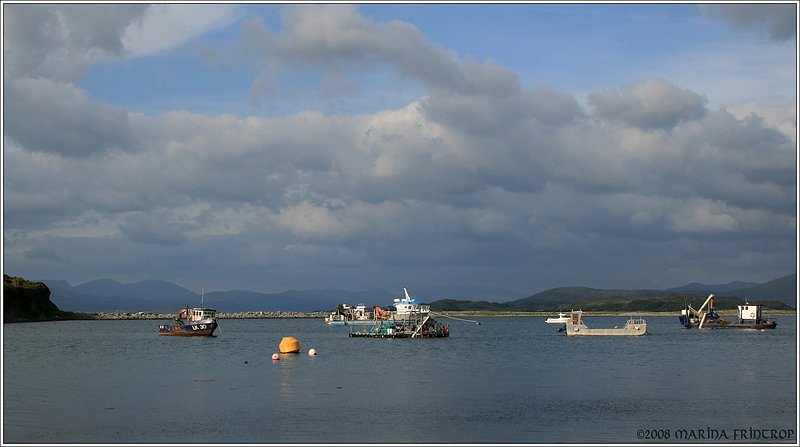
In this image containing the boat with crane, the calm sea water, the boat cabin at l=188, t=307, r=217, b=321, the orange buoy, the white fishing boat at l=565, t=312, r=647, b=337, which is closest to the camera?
the calm sea water

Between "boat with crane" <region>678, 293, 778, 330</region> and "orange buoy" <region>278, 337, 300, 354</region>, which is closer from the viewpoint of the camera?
"orange buoy" <region>278, 337, 300, 354</region>

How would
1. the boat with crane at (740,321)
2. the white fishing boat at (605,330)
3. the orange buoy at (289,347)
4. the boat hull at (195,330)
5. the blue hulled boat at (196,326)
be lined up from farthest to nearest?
1. the boat with crane at (740,321)
2. the white fishing boat at (605,330)
3. the blue hulled boat at (196,326)
4. the boat hull at (195,330)
5. the orange buoy at (289,347)

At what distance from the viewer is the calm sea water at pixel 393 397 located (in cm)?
3656

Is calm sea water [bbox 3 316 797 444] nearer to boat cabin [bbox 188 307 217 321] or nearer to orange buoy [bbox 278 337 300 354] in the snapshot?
orange buoy [bbox 278 337 300 354]

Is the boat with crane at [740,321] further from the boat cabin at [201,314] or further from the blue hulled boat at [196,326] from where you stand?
the blue hulled boat at [196,326]

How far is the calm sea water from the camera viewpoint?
36562mm

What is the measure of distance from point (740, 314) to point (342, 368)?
114733 mm

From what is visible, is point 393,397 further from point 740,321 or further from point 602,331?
point 740,321

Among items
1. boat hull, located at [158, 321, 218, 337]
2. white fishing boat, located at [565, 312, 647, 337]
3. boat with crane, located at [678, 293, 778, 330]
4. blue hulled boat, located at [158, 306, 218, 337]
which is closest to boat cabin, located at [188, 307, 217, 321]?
blue hulled boat, located at [158, 306, 218, 337]

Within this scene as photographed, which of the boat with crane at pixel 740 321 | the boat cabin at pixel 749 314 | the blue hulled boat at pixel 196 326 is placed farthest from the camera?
the boat cabin at pixel 749 314

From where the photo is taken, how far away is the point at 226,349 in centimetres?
9794

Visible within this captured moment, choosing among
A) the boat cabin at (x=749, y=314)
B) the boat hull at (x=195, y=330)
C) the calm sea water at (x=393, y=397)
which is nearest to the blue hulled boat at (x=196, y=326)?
the boat hull at (x=195, y=330)

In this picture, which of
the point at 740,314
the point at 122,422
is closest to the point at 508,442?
the point at 122,422

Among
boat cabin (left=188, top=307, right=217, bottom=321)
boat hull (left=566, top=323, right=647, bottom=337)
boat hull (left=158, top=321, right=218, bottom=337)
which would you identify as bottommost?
boat hull (left=158, top=321, right=218, bottom=337)
